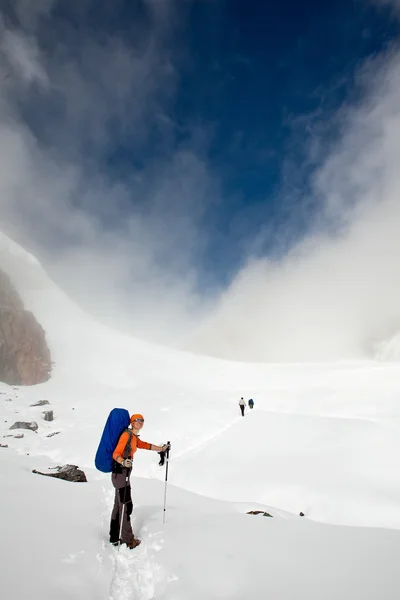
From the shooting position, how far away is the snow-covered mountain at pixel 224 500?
387 cm

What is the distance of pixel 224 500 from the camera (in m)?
10.2

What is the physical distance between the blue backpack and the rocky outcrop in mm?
42117

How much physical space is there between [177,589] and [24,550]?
2.15 metres

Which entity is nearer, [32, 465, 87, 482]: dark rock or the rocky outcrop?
[32, 465, 87, 482]: dark rock

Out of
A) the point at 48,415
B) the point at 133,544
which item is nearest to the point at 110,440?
the point at 133,544

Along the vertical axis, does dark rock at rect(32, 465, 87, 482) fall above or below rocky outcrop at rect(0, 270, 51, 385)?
below

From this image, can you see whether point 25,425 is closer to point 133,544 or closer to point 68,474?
point 68,474

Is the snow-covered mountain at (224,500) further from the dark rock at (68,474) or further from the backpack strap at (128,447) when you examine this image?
the backpack strap at (128,447)

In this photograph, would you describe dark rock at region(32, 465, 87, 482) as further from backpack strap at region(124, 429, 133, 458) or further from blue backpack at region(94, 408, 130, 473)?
backpack strap at region(124, 429, 133, 458)

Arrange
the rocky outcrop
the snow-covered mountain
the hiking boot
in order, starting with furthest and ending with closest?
the rocky outcrop
the hiking boot
the snow-covered mountain

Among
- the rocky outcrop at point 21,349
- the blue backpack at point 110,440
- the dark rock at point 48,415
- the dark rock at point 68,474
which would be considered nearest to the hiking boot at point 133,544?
the blue backpack at point 110,440

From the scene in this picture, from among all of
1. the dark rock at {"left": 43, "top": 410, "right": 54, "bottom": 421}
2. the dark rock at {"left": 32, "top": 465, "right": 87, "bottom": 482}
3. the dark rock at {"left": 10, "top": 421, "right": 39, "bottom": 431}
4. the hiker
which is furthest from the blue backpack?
the dark rock at {"left": 43, "top": 410, "right": 54, "bottom": 421}

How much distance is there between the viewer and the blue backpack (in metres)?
5.39

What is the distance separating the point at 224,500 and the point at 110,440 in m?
6.81
